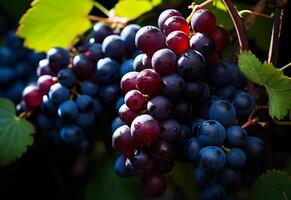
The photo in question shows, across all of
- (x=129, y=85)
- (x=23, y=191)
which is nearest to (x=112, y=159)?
(x=129, y=85)

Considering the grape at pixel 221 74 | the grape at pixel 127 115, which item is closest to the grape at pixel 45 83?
the grape at pixel 127 115

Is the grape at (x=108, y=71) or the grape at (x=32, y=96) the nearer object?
the grape at (x=108, y=71)

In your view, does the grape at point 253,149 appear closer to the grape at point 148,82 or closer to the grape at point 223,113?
the grape at point 223,113

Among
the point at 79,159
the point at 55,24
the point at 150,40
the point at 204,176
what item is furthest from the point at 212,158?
the point at 79,159

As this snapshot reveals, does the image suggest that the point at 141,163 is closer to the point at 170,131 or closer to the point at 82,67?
the point at 170,131

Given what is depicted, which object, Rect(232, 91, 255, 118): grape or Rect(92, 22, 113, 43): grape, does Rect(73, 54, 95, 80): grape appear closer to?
Rect(92, 22, 113, 43): grape

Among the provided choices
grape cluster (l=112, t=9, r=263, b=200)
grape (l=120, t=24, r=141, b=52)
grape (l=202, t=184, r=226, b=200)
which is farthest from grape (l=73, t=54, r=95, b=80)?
grape (l=202, t=184, r=226, b=200)
